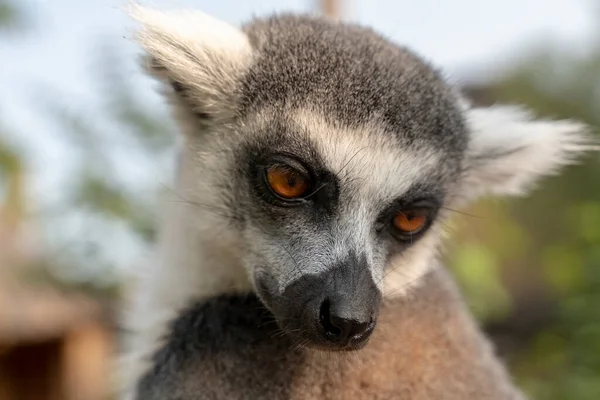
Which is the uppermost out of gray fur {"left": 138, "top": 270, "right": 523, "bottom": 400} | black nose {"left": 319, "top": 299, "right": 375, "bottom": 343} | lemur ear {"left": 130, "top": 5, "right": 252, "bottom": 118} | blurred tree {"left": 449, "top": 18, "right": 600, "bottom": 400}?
lemur ear {"left": 130, "top": 5, "right": 252, "bottom": 118}

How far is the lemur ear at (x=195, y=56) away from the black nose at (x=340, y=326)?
2.78ft

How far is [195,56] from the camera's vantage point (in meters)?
2.23

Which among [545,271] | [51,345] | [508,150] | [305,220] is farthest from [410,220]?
[51,345]

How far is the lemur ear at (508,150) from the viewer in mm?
2553

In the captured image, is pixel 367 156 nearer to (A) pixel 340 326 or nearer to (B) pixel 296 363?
(A) pixel 340 326

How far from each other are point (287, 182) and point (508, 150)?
1065 millimetres

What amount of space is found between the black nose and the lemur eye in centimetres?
46

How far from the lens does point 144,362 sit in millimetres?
2344

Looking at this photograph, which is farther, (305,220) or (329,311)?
(305,220)

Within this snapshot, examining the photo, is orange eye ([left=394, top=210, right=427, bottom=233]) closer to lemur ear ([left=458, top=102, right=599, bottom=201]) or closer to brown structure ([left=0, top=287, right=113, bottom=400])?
lemur ear ([left=458, top=102, right=599, bottom=201])

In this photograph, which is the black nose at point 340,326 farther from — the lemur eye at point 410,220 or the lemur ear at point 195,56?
the lemur ear at point 195,56

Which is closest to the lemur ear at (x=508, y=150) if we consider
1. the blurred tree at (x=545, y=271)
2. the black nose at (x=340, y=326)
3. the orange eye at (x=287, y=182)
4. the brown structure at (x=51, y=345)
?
the blurred tree at (x=545, y=271)

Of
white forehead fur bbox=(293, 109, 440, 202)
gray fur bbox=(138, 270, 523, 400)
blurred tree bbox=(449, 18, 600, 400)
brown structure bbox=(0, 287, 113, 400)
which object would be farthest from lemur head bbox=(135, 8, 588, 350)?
brown structure bbox=(0, 287, 113, 400)

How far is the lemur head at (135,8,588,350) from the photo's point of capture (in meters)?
1.94
